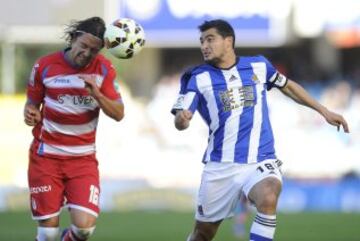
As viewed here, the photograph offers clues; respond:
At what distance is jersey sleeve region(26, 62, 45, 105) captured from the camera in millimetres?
9750

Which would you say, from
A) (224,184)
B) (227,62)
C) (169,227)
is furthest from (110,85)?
(169,227)

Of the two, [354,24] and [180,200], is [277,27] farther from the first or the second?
[180,200]

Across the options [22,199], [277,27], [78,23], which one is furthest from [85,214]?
[277,27]

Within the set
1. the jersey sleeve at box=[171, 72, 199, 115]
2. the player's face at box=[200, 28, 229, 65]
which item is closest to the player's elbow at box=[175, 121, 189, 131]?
the jersey sleeve at box=[171, 72, 199, 115]

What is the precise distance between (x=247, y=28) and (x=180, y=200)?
8459 millimetres

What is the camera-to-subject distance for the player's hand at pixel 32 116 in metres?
9.60

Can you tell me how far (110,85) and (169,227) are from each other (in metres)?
6.52

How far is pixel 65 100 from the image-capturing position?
383 inches

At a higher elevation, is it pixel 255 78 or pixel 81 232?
pixel 255 78

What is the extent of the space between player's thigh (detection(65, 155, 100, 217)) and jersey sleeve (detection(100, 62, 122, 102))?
2.49ft

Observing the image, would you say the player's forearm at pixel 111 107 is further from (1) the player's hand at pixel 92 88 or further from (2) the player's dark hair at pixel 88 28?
(2) the player's dark hair at pixel 88 28

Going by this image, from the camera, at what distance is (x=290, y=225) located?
1623 cm

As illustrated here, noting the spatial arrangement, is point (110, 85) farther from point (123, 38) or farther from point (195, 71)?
point (195, 71)

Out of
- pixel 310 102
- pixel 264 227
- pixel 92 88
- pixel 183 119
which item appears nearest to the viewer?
pixel 183 119
